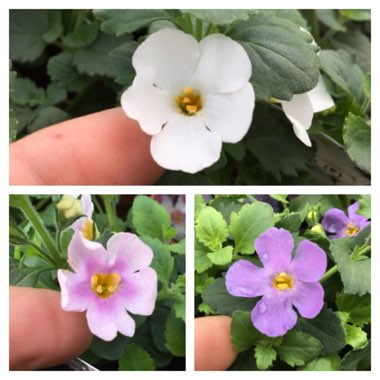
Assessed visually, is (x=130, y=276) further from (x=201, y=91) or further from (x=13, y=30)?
(x=13, y=30)

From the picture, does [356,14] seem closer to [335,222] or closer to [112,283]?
[335,222]

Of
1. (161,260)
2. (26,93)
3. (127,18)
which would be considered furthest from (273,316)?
(26,93)

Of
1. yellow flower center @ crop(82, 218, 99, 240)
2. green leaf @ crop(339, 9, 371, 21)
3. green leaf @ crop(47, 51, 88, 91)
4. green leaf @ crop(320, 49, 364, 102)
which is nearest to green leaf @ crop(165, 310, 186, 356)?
yellow flower center @ crop(82, 218, 99, 240)

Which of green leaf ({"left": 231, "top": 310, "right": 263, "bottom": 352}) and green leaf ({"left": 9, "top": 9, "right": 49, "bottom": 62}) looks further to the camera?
green leaf ({"left": 9, "top": 9, "right": 49, "bottom": 62})

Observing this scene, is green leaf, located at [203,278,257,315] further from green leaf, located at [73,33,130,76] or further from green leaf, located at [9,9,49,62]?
green leaf, located at [9,9,49,62]
